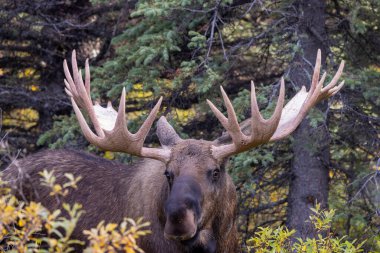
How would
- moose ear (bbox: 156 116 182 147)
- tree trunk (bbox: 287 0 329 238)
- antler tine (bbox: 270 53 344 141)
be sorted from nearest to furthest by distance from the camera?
antler tine (bbox: 270 53 344 141) → moose ear (bbox: 156 116 182 147) → tree trunk (bbox: 287 0 329 238)

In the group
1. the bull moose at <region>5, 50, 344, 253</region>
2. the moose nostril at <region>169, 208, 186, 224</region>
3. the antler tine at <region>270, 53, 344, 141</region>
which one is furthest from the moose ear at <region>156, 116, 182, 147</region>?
the moose nostril at <region>169, 208, 186, 224</region>

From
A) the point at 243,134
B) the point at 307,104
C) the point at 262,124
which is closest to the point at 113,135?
the point at 243,134

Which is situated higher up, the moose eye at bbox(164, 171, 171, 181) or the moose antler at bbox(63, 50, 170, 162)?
the moose antler at bbox(63, 50, 170, 162)

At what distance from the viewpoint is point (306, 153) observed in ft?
30.5

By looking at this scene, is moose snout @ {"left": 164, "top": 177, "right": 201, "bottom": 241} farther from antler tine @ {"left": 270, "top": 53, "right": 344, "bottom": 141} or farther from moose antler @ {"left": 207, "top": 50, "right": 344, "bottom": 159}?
antler tine @ {"left": 270, "top": 53, "right": 344, "bottom": 141}

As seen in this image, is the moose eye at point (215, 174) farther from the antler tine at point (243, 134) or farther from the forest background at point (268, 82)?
the forest background at point (268, 82)

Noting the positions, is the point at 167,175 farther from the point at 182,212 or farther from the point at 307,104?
the point at 307,104

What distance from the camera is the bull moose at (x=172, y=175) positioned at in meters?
5.74

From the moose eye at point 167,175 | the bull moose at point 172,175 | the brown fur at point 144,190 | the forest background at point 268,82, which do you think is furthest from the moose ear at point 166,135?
the forest background at point 268,82

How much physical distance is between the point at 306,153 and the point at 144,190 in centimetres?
331

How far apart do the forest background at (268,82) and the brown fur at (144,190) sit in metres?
1.55

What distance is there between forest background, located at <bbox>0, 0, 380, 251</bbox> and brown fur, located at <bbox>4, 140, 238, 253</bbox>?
1550 mm

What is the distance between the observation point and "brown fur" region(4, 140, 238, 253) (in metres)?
6.07

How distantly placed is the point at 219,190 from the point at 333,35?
4418mm
